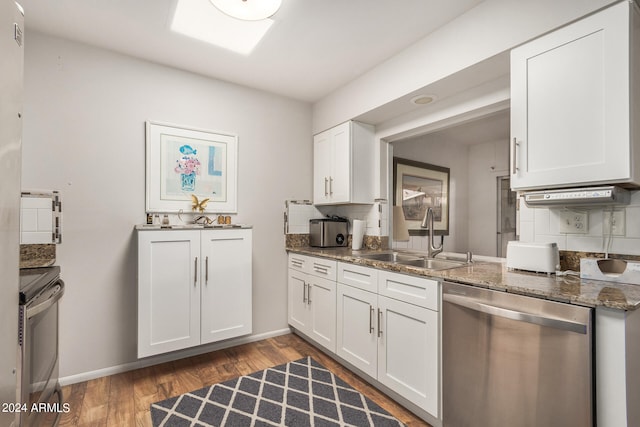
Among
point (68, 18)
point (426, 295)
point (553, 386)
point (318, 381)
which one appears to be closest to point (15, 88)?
point (68, 18)

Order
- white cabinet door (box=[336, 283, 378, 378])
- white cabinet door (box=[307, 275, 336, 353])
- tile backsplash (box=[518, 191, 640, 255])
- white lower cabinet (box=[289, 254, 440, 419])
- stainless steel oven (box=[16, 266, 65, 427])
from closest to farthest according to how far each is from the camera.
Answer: stainless steel oven (box=[16, 266, 65, 427]) → tile backsplash (box=[518, 191, 640, 255]) → white lower cabinet (box=[289, 254, 440, 419]) → white cabinet door (box=[336, 283, 378, 378]) → white cabinet door (box=[307, 275, 336, 353])

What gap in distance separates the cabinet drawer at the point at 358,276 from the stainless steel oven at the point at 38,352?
68.3 inches

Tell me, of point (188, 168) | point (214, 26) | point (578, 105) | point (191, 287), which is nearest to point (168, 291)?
point (191, 287)

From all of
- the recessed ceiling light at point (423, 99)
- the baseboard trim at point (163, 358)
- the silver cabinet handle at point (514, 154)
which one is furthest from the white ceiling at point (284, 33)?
the baseboard trim at point (163, 358)

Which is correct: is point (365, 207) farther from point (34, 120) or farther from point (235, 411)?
point (34, 120)

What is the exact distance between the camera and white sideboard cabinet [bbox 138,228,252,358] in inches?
88.8

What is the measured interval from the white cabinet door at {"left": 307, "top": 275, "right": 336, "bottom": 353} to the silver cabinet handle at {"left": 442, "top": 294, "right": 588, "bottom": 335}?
3.59ft

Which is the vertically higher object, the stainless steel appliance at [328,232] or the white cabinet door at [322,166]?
the white cabinet door at [322,166]

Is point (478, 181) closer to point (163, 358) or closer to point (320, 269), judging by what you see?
point (320, 269)

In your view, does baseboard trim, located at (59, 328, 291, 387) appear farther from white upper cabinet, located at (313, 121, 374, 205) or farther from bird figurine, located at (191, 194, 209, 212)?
Result: white upper cabinet, located at (313, 121, 374, 205)

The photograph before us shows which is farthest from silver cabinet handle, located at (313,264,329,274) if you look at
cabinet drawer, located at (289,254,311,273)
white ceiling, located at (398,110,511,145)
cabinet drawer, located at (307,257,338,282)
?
white ceiling, located at (398,110,511,145)

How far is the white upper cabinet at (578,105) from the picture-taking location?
131 centimetres

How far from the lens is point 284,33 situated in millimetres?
2152

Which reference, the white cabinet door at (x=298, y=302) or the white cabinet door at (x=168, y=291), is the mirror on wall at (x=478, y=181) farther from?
the white cabinet door at (x=168, y=291)
